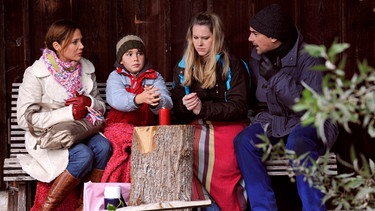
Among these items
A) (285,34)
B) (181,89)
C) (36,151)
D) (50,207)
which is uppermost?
(285,34)

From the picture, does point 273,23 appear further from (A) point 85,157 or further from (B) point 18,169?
(B) point 18,169

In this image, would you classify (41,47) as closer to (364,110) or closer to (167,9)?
(167,9)

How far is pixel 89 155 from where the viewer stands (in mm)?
5129

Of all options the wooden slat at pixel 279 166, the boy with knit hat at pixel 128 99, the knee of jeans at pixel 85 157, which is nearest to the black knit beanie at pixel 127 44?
the boy with knit hat at pixel 128 99

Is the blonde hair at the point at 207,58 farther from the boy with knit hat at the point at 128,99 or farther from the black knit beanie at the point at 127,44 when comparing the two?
the black knit beanie at the point at 127,44

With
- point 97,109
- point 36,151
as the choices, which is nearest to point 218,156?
point 97,109

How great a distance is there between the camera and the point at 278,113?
17.2 feet

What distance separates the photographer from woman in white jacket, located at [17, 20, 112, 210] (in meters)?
5.13

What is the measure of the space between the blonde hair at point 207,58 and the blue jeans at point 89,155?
0.76m

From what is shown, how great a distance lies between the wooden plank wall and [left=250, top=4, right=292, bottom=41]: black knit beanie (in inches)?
35.7

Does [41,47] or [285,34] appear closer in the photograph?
[285,34]

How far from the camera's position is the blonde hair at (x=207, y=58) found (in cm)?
546

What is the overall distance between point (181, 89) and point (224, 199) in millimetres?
885

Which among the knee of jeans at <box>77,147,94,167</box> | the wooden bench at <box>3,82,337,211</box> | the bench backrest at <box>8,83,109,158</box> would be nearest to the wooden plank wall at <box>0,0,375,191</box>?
the bench backrest at <box>8,83,109,158</box>
